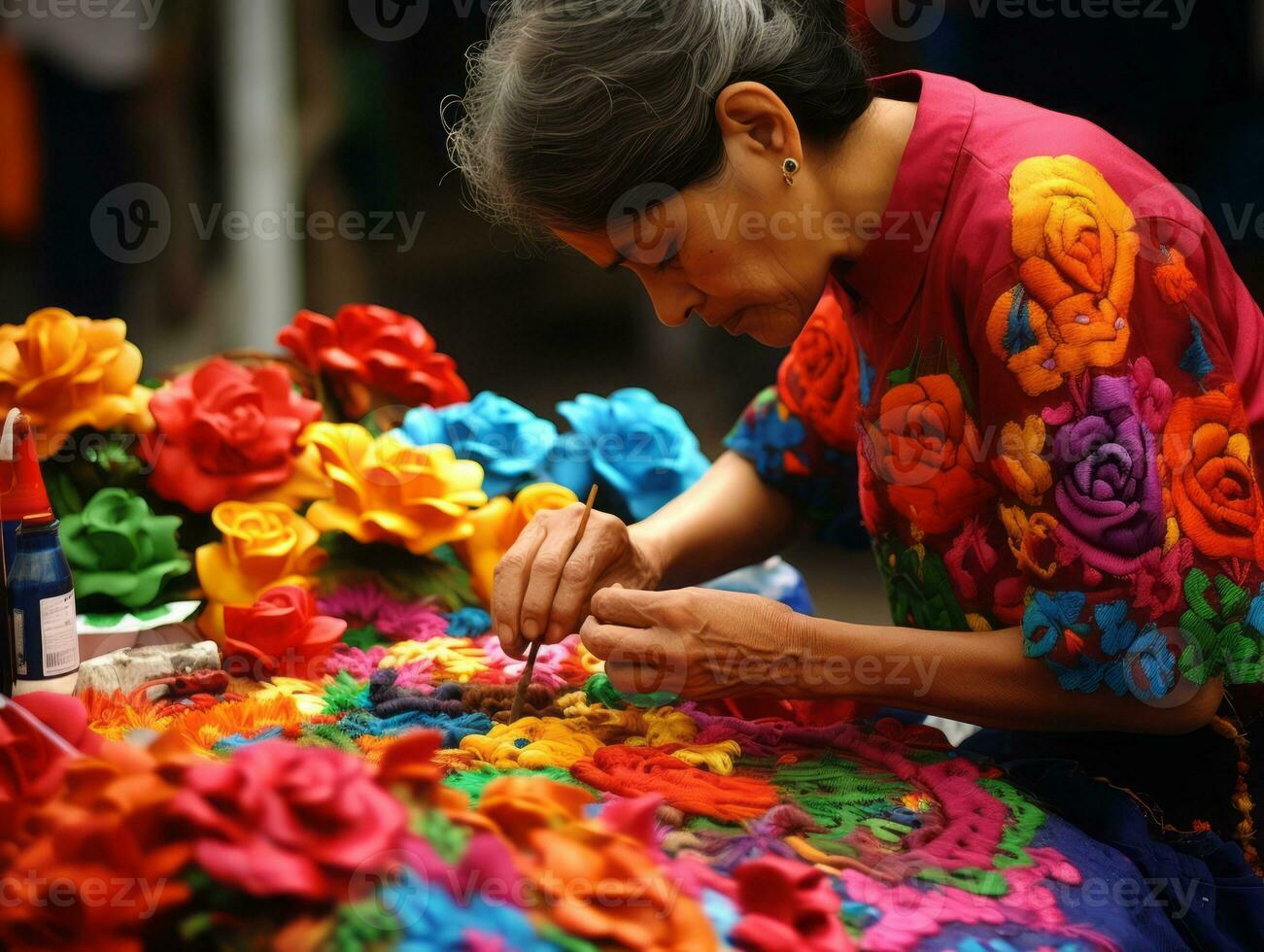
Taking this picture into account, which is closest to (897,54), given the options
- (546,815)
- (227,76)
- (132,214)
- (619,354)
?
(227,76)

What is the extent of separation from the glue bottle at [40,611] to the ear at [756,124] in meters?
0.97

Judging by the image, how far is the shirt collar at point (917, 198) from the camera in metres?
1.51

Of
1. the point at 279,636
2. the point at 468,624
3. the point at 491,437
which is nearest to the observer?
the point at 279,636

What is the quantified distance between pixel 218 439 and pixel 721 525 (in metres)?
0.85

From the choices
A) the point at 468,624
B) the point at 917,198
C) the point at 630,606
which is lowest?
the point at 468,624

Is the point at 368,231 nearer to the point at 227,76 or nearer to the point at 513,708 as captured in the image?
the point at 227,76

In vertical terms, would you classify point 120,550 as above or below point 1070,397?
below

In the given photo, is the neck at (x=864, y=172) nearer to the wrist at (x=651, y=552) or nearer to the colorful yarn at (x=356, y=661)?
the wrist at (x=651, y=552)

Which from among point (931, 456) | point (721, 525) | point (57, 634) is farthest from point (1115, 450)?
point (57, 634)

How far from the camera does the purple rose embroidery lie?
4.30ft

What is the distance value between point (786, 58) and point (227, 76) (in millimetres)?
3300

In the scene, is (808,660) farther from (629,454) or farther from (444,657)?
(629,454)

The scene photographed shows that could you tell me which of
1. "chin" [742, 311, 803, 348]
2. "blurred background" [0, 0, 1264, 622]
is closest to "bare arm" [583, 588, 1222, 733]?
"chin" [742, 311, 803, 348]

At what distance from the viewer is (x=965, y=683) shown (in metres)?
1.45
